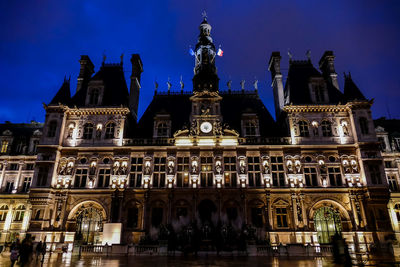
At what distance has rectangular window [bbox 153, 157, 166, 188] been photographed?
3134cm

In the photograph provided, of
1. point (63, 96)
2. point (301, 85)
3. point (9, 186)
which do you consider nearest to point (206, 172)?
point (301, 85)

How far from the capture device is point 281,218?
2970 cm

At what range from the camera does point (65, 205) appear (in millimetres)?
30422

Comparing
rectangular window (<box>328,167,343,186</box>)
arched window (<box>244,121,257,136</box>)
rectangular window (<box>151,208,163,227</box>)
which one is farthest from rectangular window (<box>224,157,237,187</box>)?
rectangular window (<box>328,167,343,186</box>)

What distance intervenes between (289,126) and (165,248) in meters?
19.8

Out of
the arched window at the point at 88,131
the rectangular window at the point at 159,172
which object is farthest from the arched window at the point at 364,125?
the arched window at the point at 88,131

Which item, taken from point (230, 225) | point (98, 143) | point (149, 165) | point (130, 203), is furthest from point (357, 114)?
point (98, 143)

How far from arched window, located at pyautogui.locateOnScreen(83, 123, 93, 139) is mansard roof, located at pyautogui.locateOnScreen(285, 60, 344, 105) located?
24.9 meters

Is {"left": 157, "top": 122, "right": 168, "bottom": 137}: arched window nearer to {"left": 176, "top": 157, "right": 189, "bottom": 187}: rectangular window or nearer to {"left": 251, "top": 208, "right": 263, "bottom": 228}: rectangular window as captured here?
{"left": 176, "top": 157, "right": 189, "bottom": 187}: rectangular window

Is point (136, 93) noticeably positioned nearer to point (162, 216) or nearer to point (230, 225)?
point (162, 216)

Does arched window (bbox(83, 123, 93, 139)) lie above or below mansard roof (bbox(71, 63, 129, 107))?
below

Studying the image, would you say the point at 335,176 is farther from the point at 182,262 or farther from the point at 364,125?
the point at 182,262

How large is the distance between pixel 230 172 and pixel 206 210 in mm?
5010

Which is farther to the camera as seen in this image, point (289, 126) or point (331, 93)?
point (331, 93)
